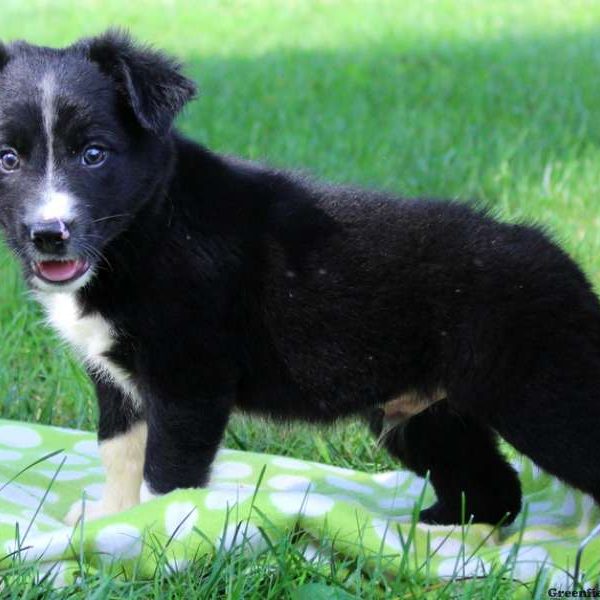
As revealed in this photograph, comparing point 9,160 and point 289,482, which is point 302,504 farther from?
point 9,160

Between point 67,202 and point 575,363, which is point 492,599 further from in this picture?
point 67,202

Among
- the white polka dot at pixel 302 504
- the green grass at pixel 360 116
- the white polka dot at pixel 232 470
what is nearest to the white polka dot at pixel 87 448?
the green grass at pixel 360 116

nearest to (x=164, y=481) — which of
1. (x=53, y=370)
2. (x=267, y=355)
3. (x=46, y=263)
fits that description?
(x=267, y=355)

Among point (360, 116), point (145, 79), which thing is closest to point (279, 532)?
point (145, 79)

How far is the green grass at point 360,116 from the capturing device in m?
4.83

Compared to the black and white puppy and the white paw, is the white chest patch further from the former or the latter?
the white paw

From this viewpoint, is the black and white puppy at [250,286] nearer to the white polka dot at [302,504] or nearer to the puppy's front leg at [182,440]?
the puppy's front leg at [182,440]

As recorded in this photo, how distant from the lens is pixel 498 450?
415cm

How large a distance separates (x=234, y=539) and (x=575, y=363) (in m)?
1.12

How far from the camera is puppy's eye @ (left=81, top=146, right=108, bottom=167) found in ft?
11.9

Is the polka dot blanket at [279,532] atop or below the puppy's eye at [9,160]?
below

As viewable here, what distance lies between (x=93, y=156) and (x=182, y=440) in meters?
0.88

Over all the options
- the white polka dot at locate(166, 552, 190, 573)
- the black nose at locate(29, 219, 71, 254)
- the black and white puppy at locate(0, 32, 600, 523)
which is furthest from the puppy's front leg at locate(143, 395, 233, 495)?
the black nose at locate(29, 219, 71, 254)

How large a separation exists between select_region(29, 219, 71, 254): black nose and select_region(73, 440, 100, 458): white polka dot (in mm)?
1380
